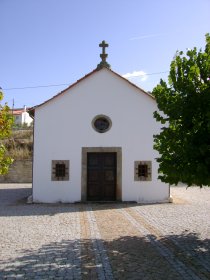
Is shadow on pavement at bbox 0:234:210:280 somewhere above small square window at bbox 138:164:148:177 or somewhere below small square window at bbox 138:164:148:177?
below

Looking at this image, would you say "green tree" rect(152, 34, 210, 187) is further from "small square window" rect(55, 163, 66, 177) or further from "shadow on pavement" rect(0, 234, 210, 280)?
"small square window" rect(55, 163, 66, 177)

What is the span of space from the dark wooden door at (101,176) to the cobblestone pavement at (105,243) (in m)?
2.06

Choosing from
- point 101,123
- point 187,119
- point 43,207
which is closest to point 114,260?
point 187,119

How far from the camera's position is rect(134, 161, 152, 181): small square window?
15.1 m

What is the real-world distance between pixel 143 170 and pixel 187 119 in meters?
8.10

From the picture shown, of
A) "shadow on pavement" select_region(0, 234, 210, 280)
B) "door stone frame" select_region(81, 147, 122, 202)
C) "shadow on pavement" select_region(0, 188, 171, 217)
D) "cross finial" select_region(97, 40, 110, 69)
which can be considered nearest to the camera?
"shadow on pavement" select_region(0, 234, 210, 280)

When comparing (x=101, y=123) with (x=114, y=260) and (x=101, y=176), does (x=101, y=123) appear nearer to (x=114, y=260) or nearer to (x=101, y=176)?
(x=101, y=176)

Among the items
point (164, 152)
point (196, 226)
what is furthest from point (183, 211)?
point (164, 152)

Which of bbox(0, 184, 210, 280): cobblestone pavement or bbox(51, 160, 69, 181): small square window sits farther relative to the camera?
bbox(51, 160, 69, 181): small square window

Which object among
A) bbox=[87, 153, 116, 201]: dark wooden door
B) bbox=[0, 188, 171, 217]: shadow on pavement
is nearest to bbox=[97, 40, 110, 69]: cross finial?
bbox=[87, 153, 116, 201]: dark wooden door

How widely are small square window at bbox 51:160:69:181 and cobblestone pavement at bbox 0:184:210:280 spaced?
2191mm

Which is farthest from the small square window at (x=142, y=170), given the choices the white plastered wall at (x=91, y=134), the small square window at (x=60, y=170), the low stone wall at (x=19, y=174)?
the low stone wall at (x=19, y=174)

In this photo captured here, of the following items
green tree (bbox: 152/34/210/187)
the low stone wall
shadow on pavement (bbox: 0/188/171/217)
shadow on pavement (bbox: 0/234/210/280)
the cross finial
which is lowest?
shadow on pavement (bbox: 0/234/210/280)

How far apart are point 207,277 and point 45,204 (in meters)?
9.89
